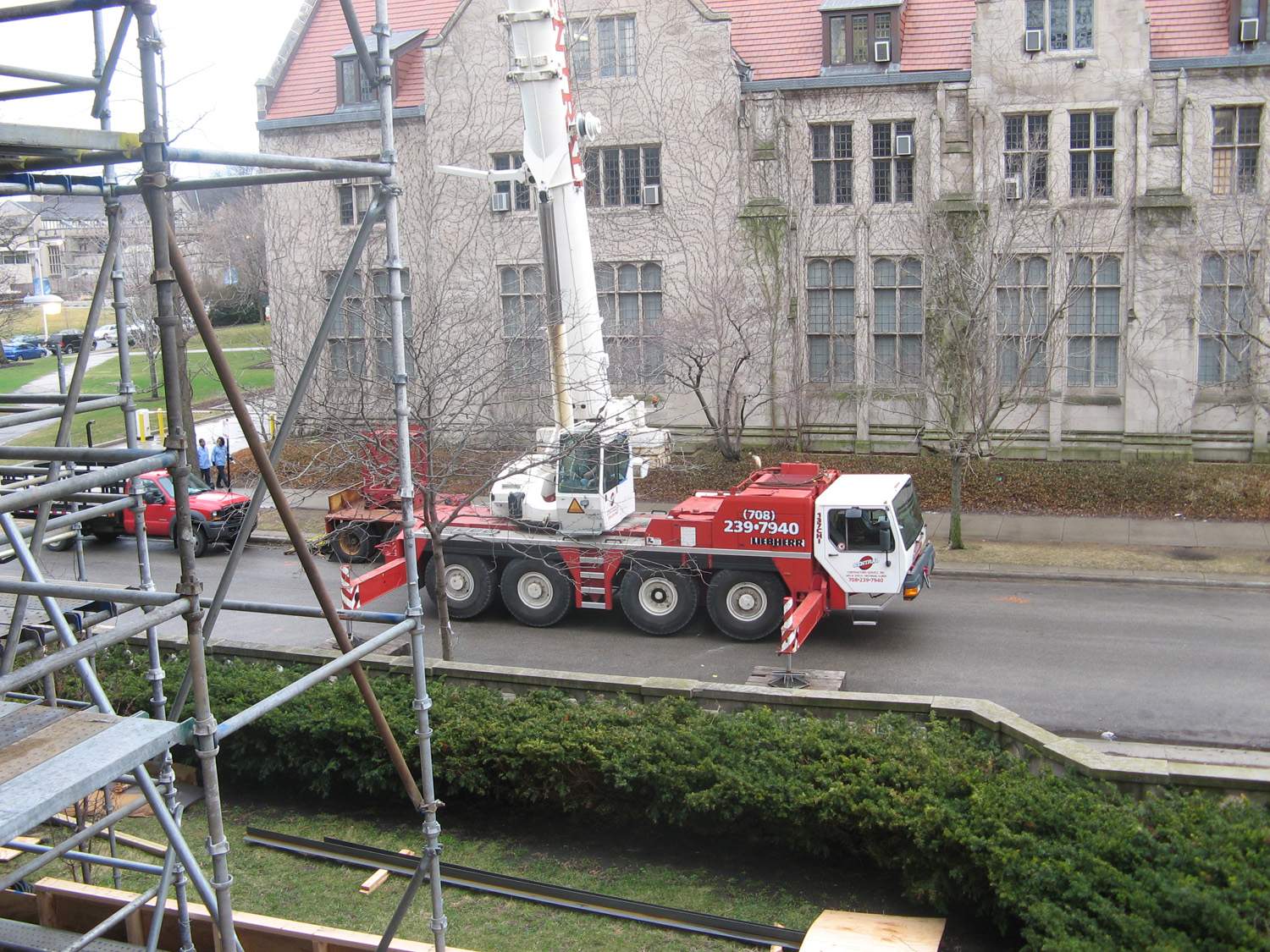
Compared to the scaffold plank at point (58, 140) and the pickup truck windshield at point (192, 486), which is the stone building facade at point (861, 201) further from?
the scaffold plank at point (58, 140)

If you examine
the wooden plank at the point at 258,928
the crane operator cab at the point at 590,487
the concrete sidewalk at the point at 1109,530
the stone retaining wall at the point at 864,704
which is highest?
→ the crane operator cab at the point at 590,487

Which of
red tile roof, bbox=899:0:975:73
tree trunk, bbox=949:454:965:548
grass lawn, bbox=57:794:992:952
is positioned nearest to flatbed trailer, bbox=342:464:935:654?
tree trunk, bbox=949:454:965:548

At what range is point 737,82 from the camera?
28203 millimetres

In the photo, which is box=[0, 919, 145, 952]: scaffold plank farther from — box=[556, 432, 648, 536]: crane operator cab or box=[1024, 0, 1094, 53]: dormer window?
box=[1024, 0, 1094, 53]: dormer window

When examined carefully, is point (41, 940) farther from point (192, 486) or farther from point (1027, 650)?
point (192, 486)

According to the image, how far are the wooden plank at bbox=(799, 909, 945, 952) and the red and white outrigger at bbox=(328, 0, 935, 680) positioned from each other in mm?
6466

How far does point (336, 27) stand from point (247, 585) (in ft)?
58.7

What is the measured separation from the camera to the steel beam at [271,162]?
6.26 meters

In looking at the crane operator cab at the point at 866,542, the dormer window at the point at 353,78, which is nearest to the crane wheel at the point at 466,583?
the crane operator cab at the point at 866,542

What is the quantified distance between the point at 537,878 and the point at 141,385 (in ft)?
130

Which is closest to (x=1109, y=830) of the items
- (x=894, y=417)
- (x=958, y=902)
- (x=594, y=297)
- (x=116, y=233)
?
(x=958, y=902)

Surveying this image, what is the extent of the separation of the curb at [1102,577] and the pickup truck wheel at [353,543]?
977 centimetres

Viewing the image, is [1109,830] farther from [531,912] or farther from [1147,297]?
[1147,297]

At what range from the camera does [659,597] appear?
58.8ft
